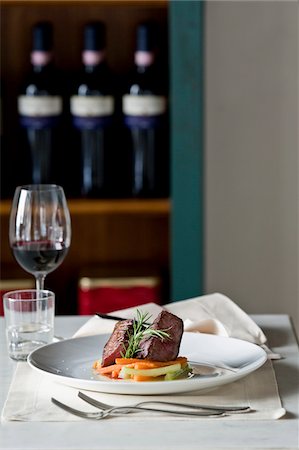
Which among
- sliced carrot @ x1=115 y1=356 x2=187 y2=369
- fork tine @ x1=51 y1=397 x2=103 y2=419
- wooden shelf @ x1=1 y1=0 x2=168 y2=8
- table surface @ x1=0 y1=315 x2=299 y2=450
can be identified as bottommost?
table surface @ x1=0 y1=315 x2=299 y2=450

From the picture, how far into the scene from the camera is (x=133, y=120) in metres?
2.19

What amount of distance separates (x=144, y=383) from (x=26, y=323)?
26 cm

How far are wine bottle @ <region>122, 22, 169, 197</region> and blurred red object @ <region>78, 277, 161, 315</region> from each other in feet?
0.71

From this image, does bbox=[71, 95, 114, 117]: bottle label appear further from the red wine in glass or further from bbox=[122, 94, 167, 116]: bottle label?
the red wine in glass

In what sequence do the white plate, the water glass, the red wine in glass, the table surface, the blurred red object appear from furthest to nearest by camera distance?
the blurred red object < the red wine in glass < the water glass < the white plate < the table surface

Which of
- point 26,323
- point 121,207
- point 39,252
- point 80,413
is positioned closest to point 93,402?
point 80,413

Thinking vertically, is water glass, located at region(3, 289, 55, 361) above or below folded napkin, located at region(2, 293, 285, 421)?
above

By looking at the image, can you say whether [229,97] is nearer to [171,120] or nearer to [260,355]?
[171,120]

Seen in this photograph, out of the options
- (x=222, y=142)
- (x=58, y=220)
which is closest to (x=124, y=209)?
(x=222, y=142)

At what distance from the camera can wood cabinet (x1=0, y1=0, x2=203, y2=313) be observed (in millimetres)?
2146

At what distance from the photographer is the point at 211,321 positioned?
1210 mm

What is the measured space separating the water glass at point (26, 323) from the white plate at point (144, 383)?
48mm

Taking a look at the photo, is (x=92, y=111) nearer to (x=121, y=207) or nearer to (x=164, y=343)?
(x=121, y=207)

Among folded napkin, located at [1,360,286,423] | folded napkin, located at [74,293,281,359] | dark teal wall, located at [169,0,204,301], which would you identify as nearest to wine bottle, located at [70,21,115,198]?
dark teal wall, located at [169,0,204,301]
